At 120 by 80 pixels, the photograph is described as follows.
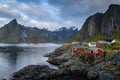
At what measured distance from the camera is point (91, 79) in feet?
196

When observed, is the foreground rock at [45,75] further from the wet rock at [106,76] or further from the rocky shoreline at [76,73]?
the wet rock at [106,76]

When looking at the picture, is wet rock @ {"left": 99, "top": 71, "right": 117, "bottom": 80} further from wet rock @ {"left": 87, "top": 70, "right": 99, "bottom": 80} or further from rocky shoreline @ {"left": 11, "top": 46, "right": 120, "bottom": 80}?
wet rock @ {"left": 87, "top": 70, "right": 99, "bottom": 80}

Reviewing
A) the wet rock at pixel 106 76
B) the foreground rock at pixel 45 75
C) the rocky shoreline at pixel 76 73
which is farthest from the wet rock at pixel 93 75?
the foreground rock at pixel 45 75

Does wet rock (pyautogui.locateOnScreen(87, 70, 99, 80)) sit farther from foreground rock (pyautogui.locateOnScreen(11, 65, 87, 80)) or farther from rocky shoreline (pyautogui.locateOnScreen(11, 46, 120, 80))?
foreground rock (pyautogui.locateOnScreen(11, 65, 87, 80))

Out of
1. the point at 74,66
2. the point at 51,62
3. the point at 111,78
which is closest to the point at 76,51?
the point at 51,62

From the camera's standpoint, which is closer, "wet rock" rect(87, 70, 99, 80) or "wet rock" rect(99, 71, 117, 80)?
"wet rock" rect(99, 71, 117, 80)

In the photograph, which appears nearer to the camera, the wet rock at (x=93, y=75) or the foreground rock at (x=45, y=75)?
the wet rock at (x=93, y=75)

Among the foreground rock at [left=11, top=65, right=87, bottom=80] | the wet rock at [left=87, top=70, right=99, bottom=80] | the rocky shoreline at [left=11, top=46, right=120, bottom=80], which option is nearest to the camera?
the rocky shoreline at [left=11, top=46, right=120, bottom=80]

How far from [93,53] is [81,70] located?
949 inches

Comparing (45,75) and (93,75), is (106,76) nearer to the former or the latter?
(93,75)

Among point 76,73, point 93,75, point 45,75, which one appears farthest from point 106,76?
point 45,75

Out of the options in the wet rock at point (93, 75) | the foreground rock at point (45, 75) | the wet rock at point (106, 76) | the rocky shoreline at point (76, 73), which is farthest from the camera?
the foreground rock at point (45, 75)

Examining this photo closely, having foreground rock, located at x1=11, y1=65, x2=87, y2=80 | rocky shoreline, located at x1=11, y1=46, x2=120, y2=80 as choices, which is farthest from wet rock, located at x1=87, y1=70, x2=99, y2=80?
foreground rock, located at x1=11, y1=65, x2=87, y2=80

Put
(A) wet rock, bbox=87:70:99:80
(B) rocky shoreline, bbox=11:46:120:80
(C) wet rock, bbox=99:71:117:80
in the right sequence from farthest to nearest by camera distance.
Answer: (A) wet rock, bbox=87:70:99:80, (B) rocky shoreline, bbox=11:46:120:80, (C) wet rock, bbox=99:71:117:80
